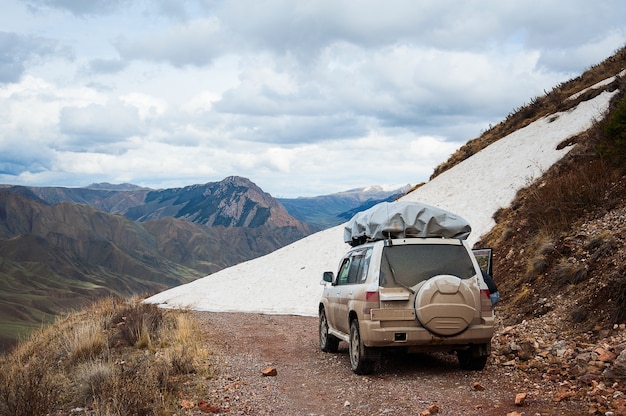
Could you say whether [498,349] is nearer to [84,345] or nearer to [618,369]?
[618,369]

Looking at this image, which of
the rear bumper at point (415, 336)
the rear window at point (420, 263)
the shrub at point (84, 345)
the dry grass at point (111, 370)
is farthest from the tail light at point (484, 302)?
the shrub at point (84, 345)

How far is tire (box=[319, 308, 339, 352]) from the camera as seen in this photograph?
11.4 meters

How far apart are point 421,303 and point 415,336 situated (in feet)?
1.61

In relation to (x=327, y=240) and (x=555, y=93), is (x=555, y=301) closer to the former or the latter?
(x=327, y=240)

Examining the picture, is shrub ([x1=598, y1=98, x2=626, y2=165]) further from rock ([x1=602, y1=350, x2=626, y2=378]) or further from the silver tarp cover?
rock ([x1=602, y1=350, x2=626, y2=378])

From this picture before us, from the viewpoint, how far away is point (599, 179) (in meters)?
13.9

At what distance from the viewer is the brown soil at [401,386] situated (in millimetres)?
6777

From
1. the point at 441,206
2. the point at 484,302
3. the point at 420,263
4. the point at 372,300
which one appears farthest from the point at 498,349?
the point at 441,206

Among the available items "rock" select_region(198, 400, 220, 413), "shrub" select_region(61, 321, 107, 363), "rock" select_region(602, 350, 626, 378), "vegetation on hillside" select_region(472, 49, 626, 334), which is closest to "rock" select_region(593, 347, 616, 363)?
"rock" select_region(602, 350, 626, 378)

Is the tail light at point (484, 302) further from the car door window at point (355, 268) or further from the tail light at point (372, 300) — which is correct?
the car door window at point (355, 268)

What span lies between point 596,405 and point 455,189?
2017cm

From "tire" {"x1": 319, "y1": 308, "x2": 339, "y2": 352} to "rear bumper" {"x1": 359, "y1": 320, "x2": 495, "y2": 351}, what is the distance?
110 inches

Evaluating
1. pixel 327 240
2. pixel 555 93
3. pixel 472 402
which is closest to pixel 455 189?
pixel 327 240

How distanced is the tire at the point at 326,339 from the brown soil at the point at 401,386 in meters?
0.19
